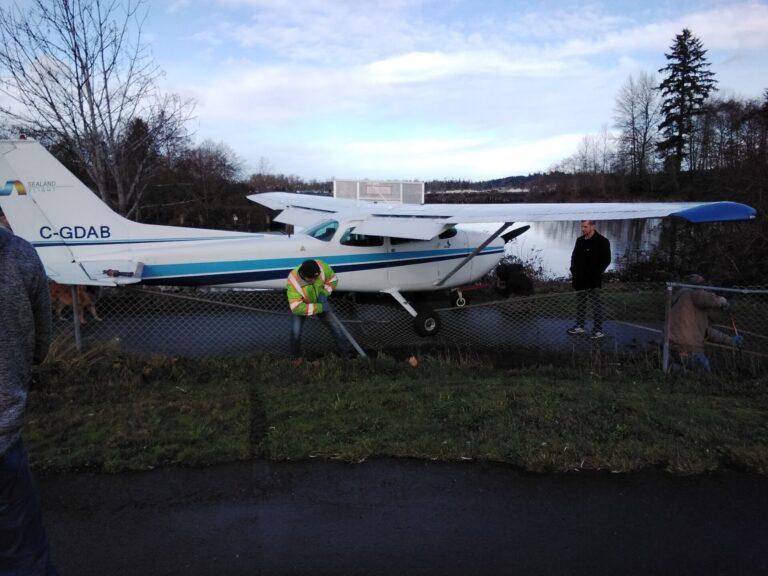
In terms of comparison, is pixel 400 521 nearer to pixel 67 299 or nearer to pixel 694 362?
pixel 694 362

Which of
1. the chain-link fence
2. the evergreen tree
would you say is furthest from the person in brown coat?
the evergreen tree

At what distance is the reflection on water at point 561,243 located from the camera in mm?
18219

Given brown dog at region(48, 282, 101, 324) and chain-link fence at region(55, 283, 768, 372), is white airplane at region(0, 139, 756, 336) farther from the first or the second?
brown dog at region(48, 282, 101, 324)

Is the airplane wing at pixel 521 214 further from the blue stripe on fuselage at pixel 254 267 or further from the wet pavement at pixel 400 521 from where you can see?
the wet pavement at pixel 400 521

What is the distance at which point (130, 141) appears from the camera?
11.4 meters

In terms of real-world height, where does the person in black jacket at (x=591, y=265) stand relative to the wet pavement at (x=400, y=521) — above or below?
above

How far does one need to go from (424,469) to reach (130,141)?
35.3ft

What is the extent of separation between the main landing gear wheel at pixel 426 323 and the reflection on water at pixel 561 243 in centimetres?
636

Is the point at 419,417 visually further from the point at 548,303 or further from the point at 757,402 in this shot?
the point at 548,303

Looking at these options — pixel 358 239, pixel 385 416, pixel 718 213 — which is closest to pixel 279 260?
pixel 358 239

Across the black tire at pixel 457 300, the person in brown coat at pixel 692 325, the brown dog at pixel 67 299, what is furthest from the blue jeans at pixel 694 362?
the brown dog at pixel 67 299

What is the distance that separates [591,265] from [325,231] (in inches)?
167

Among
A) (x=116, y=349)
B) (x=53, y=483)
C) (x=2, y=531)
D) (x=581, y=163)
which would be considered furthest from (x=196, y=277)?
(x=581, y=163)

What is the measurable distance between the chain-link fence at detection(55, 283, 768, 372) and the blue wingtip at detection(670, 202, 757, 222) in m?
1.39
